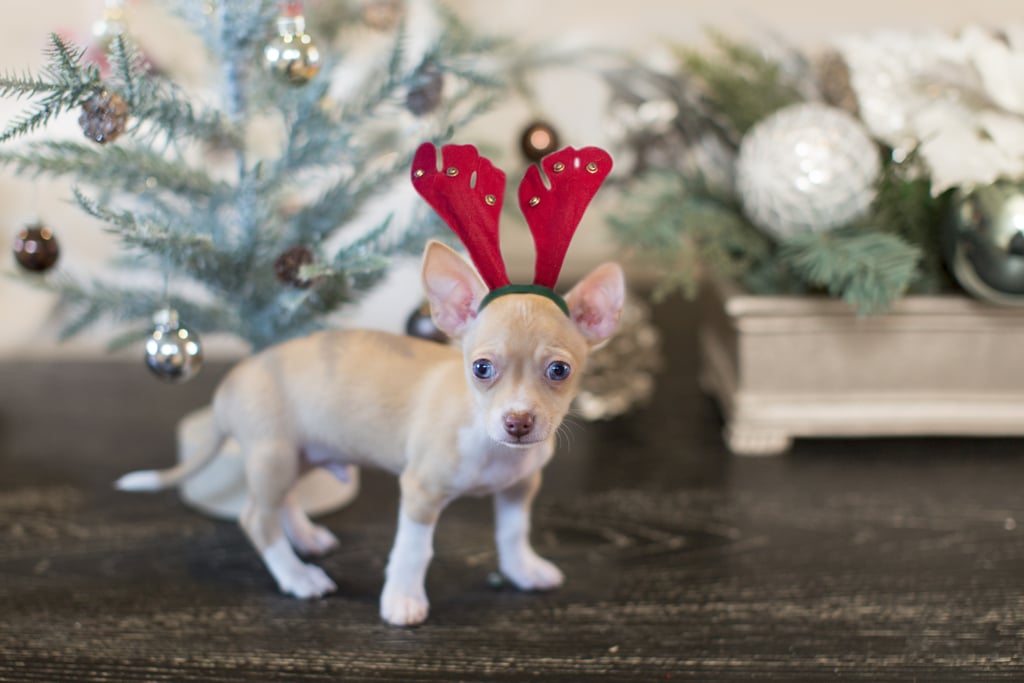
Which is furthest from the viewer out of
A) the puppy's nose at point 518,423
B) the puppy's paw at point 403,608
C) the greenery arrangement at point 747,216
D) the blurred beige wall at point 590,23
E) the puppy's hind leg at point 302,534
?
the blurred beige wall at point 590,23

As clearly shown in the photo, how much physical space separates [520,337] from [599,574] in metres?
0.27

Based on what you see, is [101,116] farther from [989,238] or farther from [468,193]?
[989,238]

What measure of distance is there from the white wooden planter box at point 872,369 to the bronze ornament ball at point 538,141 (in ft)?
0.81

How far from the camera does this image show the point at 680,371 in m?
1.28

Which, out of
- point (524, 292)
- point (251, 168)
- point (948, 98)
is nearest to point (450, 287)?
point (524, 292)

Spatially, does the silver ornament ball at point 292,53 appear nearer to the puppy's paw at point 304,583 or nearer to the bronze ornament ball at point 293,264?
the bronze ornament ball at point 293,264

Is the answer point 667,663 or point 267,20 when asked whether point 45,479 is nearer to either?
point 267,20

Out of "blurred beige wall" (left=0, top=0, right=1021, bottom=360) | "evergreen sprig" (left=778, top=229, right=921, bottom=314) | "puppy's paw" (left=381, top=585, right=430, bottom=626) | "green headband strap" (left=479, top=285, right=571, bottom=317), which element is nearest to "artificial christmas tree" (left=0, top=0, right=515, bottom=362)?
"green headband strap" (left=479, top=285, right=571, bottom=317)

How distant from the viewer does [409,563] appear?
702 mm

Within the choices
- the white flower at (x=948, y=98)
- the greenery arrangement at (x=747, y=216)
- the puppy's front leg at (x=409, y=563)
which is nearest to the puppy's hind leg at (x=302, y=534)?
the puppy's front leg at (x=409, y=563)

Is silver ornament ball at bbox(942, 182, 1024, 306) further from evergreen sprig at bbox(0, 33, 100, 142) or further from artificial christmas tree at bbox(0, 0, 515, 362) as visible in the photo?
evergreen sprig at bbox(0, 33, 100, 142)

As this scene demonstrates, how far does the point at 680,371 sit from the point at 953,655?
0.65 meters

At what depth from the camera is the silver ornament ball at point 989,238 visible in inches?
35.2

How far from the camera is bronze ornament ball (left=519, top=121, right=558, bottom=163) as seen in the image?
1.01 m
